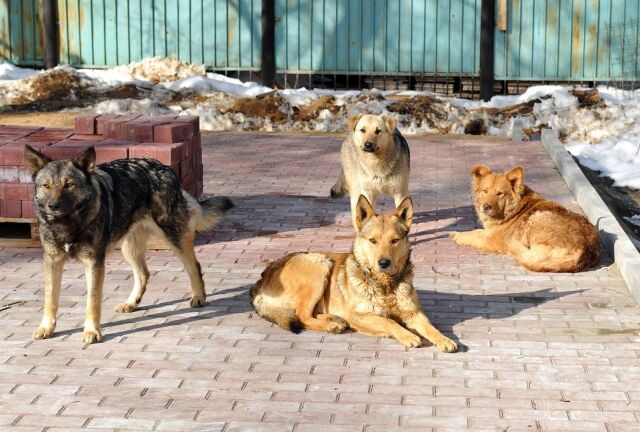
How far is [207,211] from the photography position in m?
8.41

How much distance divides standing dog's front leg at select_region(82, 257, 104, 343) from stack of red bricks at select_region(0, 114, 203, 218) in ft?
8.91

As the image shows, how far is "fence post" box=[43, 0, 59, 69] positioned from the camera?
19.6m

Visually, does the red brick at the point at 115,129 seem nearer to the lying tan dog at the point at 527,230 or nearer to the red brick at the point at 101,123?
the red brick at the point at 101,123

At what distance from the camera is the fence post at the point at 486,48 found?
1872 centimetres

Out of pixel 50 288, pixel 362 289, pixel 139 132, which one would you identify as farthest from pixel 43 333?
pixel 139 132

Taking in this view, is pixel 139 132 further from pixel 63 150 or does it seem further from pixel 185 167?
pixel 63 150

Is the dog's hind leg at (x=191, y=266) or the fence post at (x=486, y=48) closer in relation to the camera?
the dog's hind leg at (x=191, y=266)

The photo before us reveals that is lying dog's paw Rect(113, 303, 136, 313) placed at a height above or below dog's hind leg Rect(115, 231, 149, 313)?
below

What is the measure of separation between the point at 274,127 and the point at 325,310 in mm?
10187

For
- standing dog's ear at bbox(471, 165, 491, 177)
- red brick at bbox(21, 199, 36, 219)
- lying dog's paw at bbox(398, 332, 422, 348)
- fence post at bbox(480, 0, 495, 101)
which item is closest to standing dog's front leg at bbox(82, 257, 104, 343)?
lying dog's paw at bbox(398, 332, 422, 348)

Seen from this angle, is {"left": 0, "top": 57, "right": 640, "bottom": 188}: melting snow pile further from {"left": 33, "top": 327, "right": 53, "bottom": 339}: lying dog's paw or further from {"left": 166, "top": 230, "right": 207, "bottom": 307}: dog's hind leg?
{"left": 33, "top": 327, "right": 53, "bottom": 339}: lying dog's paw

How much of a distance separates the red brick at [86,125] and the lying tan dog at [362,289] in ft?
14.4

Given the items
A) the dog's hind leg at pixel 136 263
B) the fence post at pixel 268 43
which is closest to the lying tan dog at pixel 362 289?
the dog's hind leg at pixel 136 263

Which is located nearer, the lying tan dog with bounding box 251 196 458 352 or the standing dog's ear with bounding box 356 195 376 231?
the lying tan dog with bounding box 251 196 458 352
